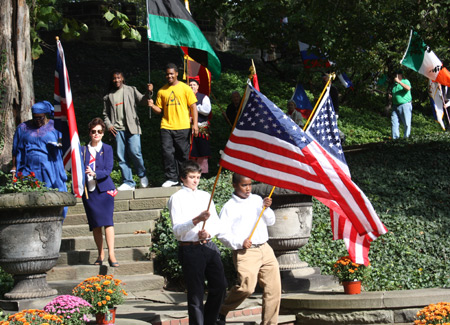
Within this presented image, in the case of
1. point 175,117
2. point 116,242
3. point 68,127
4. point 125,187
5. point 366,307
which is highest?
point 175,117

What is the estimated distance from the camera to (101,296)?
22.2 ft

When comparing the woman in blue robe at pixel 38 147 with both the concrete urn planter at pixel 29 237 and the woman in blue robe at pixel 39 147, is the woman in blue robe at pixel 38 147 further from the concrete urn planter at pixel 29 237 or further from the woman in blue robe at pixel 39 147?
the concrete urn planter at pixel 29 237

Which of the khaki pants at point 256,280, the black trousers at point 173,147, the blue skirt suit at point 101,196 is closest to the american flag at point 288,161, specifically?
the khaki pants at point 256,280

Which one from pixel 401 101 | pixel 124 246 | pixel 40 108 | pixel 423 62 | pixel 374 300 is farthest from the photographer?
pixel 401 101

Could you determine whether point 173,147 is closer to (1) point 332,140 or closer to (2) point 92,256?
(2) point 92,256

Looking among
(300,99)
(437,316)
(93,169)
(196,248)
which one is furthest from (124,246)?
(300,99)

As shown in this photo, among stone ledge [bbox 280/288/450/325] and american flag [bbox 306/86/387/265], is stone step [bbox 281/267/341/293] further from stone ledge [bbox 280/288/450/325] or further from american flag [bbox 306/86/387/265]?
american flag [bbox 306/86/387/265]

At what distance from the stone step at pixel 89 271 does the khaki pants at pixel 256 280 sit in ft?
8.50

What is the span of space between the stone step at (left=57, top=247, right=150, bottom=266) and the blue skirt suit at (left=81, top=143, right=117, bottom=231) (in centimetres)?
78

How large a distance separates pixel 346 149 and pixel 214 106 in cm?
574

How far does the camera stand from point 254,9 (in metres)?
18.3

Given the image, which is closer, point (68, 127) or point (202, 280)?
point (202, 280)

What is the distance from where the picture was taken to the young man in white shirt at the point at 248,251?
7.32m

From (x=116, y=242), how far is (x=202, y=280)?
3826 mm
